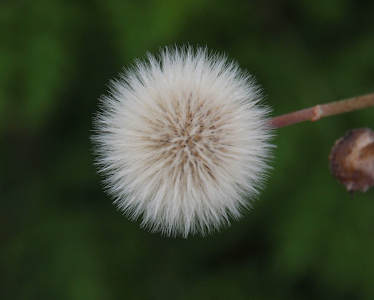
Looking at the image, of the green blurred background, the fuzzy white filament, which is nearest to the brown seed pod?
the fuzzy white filament

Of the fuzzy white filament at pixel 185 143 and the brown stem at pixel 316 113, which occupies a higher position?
the brown stem at pixel 316 113

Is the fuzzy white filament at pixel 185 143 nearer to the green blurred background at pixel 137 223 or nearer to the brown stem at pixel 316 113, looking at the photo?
the brown stem at pixel 316 113

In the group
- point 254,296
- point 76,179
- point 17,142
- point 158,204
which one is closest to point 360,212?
point 254,296

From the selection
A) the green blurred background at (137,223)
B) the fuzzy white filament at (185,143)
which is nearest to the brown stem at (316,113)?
the fuzzy white filament at (185,143)

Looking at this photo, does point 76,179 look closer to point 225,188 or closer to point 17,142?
point 17,142

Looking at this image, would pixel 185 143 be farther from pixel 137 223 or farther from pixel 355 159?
pixel 137 223

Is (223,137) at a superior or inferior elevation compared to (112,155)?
superior
